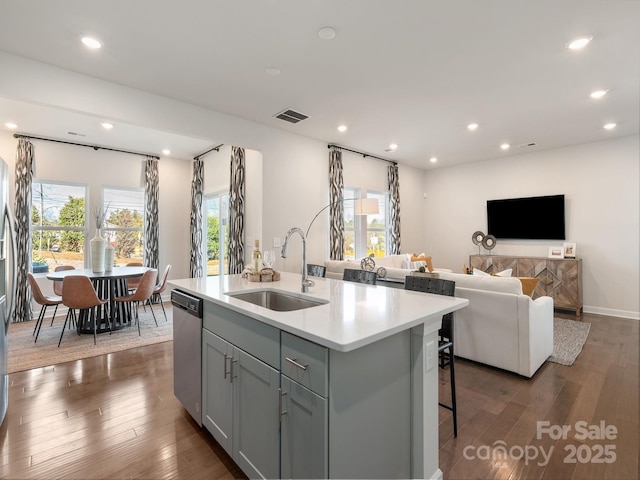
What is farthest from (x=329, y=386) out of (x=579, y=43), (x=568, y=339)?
(x=568, y=339)

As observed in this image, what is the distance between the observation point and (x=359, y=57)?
2910 mm

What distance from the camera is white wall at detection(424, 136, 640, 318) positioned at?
5.20m

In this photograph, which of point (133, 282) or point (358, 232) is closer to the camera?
point (133, 282)

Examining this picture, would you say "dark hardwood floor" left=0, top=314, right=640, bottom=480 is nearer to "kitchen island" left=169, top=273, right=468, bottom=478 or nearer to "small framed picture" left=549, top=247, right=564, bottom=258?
"kitchen island" left=169, top=273, right=468, bottom=478

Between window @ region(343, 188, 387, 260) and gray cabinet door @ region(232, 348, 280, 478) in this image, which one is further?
window @ region(343, 188, 387, 260)

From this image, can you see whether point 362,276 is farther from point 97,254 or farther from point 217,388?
point 97,254

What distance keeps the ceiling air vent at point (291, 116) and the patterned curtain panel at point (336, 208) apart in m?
1.28

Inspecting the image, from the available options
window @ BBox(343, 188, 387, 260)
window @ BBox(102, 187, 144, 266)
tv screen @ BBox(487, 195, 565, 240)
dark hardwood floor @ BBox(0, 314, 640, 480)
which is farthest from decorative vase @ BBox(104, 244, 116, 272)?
tv screen @ BBox(487, 195, 565, 240)

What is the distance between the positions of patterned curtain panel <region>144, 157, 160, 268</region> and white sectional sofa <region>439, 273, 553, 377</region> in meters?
5.43

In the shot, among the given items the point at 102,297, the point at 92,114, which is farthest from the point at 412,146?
the point at 102,297

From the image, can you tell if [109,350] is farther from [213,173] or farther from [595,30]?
[595,30]

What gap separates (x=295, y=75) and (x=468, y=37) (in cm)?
159

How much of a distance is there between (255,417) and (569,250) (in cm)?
626

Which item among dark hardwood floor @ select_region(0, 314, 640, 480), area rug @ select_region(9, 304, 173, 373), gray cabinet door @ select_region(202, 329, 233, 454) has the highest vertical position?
gray cabinet door @ select_region(202, 329, 233, 454)
